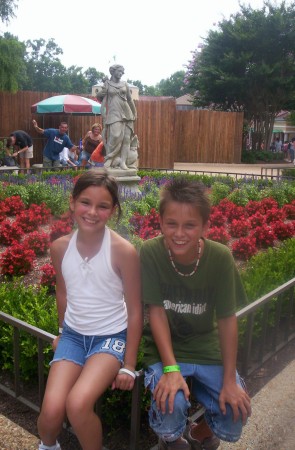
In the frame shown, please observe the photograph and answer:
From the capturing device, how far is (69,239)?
7.78 feet

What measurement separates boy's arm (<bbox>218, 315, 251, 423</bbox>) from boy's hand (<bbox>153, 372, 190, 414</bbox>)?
19 centimetres

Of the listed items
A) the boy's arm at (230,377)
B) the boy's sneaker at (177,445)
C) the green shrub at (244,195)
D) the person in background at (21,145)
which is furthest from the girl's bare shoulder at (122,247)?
the person in background at (21,145)

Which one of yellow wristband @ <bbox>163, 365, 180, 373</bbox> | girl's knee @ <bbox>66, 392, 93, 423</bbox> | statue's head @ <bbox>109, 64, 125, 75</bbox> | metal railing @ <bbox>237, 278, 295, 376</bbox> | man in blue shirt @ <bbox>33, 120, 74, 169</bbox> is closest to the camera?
girl's knee @ <bbox>66, 392, 93, 423</bbox>

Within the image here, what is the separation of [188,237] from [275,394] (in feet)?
5.08

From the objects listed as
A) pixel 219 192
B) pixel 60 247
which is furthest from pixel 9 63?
pixel 60 247

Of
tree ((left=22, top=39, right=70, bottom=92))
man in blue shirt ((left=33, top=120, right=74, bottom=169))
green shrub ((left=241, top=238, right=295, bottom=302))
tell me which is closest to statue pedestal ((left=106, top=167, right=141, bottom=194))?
man in blue shirt ((left=33, top=120, right=74, bottom=169))

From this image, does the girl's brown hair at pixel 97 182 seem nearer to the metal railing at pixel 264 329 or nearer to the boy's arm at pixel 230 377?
the boy's arm at pixel 230 377

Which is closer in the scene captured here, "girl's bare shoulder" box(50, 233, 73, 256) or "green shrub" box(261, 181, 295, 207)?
"girl's bare shoulder" box(50, 233, 73, 256)

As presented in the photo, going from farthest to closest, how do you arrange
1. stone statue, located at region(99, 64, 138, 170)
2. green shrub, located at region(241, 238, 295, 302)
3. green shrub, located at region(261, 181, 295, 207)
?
stone statue, located at region(99, 64, 138, 170) → green shrub, located at region(261, 181, 295, 207) → green shrub, located at region(241, 238, 295, 302)

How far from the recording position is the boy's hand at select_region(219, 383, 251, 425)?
2.05 meters

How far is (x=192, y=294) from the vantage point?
7.05ft

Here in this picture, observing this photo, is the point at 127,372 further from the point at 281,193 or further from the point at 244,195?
the point at 281,193

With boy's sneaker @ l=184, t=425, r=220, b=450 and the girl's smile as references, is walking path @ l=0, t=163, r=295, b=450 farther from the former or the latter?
the girl's smile

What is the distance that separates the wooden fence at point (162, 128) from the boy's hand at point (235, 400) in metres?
17.5
